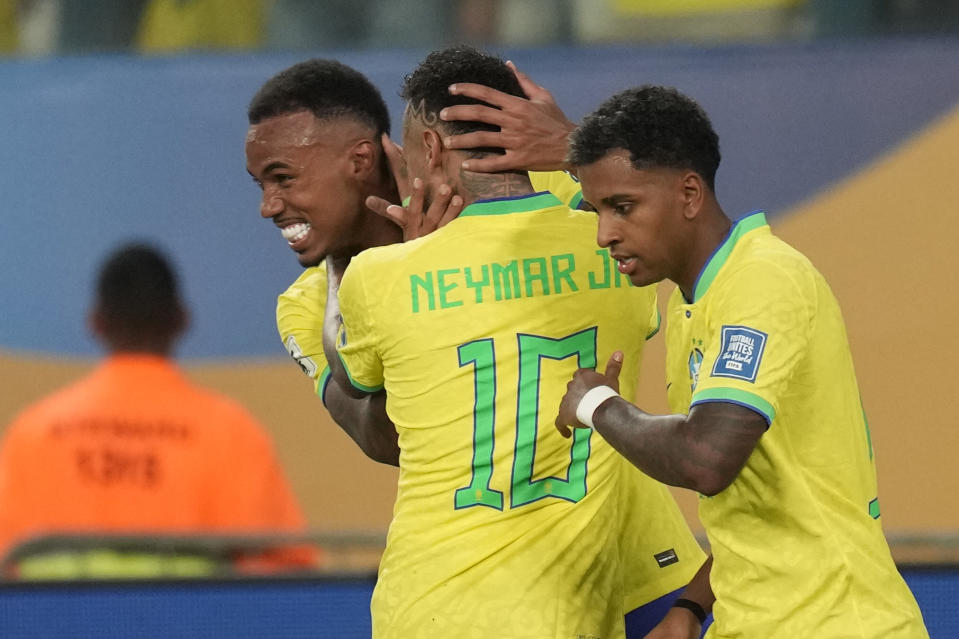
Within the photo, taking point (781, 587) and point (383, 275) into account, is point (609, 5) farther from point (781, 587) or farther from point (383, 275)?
point (781, 587)

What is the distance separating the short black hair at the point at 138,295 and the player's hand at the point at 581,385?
8.51 ft

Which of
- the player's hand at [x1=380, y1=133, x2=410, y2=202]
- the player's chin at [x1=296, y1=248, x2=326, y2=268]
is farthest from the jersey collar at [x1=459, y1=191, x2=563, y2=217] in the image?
the player's chin at [x1=296, y1=248, x2=326, y2=268]

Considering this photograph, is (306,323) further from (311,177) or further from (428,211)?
(428,211)

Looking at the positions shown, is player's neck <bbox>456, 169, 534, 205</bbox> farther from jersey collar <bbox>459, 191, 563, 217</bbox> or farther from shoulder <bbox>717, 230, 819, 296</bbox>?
shoulder <bbox>717, 230, 819, 296</bbox>

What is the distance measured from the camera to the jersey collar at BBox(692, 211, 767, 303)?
7.04 feet

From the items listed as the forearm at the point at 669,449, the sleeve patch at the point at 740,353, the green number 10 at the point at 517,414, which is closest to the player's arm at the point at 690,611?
the green number 10 at the point at 517,414

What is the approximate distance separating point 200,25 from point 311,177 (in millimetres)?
2644

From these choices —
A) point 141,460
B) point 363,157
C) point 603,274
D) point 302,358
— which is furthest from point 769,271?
point 141,460

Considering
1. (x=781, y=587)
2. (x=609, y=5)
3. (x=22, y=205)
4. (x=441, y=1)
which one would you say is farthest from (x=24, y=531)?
(x=781, y=587)

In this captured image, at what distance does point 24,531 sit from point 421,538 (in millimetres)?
2610

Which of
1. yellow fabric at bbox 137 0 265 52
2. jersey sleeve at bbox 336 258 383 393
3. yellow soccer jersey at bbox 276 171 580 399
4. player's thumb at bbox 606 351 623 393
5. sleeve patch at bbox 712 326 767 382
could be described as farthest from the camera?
yellow fabric at bbox 137 0 265 52

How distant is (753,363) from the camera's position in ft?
6.57

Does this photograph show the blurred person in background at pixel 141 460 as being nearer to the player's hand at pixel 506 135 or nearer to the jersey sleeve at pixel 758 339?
the player's hand at pixel 506 135

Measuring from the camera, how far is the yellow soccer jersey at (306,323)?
291 centimetres
